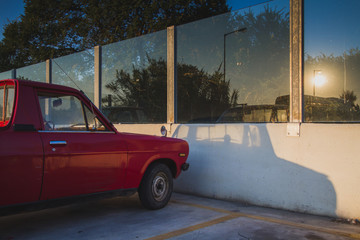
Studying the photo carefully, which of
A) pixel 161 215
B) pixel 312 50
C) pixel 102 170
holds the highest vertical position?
pixel 312 50

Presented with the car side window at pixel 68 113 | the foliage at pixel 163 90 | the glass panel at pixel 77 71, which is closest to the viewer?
the car side window at pixel 68 113

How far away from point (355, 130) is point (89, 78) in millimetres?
7263

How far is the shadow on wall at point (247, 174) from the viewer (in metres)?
5.31

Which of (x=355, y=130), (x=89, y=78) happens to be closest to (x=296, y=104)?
(x=355, y=130)

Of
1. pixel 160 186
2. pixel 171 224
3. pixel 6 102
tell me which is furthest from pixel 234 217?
pixel 6 102

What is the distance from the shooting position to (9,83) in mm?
4309

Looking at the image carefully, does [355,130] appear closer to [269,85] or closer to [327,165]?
[327,165]

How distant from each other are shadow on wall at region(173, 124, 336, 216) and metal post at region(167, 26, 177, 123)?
16.8 inches

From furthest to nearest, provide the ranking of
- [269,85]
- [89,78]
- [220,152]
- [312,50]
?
[89,78]
[220,152]
[269,85]
[312,50]

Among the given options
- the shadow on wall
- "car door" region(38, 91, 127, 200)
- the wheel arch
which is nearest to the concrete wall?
the shadow on wall

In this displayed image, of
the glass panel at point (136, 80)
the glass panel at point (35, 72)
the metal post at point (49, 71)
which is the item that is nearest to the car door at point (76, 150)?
the glass panel at point (136, 80)

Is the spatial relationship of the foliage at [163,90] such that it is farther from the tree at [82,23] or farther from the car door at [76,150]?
the tree at [82,23]

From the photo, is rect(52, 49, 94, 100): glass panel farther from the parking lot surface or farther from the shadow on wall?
the parking lot surface

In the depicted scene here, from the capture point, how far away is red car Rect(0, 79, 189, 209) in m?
3.86
